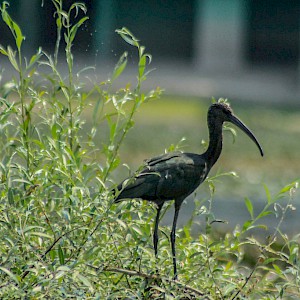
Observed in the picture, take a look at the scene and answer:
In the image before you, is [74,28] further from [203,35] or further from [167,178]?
[203,35]

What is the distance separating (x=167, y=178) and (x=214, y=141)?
0.30m

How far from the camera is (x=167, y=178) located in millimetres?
4727

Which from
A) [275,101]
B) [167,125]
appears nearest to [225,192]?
[167,125]

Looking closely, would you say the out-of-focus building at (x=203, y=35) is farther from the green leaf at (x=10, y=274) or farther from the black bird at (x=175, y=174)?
the green leaf at (x=10, y=274)

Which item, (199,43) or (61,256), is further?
(199,43)

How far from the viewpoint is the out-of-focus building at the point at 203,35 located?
24703 mm

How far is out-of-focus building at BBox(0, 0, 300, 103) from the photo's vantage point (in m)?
24.7

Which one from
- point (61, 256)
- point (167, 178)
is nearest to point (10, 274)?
point (61, 256)

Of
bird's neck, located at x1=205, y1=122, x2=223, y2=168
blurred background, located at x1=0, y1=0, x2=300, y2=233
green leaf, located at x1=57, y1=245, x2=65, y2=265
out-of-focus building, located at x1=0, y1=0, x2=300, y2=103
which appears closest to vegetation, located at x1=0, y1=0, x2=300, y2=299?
green leaf, located at x1=57, y1=245, x2=65, y2=265

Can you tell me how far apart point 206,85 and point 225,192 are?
1193 cm

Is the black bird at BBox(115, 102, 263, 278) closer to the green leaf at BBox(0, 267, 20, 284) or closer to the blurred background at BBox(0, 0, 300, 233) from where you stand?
the green leaf at BBox(0, 267, 20, 284)

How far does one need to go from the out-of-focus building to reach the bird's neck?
63.1 feet

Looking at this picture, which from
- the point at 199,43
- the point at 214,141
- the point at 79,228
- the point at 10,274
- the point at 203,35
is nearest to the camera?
the point at 10,274

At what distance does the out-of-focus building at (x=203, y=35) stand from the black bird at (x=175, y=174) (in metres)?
19.2
